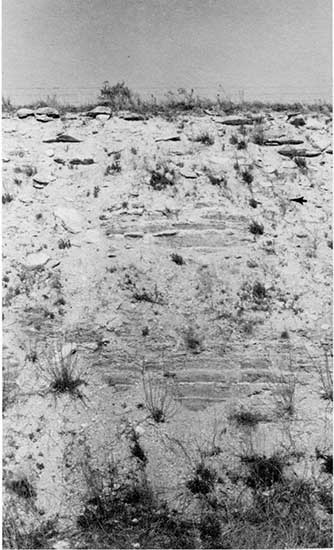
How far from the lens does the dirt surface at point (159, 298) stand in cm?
775

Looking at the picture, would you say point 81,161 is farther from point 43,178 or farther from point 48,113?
point 48,113

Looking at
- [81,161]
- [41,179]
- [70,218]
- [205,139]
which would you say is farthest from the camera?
[205,139]

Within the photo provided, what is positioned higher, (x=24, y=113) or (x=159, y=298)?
(x=24, y=113)

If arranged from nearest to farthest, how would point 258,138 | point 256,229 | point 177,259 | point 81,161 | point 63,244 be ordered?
point 177,259 → point 63,244 → point 256,229 → point 81,161 → point 258,138

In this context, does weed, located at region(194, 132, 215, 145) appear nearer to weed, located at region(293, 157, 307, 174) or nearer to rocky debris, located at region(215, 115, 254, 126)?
rocky debris, located at region(215, 115, 254, 126)

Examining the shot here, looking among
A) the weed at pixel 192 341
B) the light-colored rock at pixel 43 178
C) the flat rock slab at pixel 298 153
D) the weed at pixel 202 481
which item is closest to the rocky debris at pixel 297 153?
the flat rock slab at pixel 298 153

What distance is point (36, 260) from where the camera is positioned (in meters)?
9.75

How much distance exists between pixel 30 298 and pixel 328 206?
6.47 metres

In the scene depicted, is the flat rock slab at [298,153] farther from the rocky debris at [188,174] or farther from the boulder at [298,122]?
the rocky debris at [188,174]

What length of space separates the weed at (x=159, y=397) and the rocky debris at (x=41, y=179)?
5080mm

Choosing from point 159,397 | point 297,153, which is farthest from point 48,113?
point 159,397

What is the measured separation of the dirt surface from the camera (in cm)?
775

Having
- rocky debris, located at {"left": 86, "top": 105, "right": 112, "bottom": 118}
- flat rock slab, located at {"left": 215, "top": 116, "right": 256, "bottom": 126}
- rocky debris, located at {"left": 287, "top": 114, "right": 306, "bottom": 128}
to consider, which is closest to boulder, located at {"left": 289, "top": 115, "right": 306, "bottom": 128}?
rocky debris, located at {"left": 287, "top": 114, "right": 306, "bottom": 128}

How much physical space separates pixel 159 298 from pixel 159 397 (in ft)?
6.30
